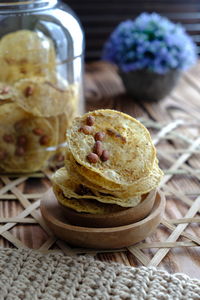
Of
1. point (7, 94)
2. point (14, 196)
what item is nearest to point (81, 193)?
point (14, 196)

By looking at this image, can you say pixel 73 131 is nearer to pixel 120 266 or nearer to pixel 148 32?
pixel 120 266

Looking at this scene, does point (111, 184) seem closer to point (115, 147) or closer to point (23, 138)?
point (115, 147)

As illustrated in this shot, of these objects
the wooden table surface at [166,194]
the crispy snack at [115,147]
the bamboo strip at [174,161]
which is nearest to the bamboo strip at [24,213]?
the wooden table surface at [166,194]

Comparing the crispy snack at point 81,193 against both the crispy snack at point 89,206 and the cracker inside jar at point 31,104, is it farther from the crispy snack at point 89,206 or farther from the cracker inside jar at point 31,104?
the cracker inside jar at point 31,104

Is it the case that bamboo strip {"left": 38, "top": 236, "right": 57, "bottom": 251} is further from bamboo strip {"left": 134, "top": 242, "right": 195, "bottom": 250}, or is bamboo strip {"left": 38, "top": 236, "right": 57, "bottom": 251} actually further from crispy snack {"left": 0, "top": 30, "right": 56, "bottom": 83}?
crispy snack {"left": 0, "top": 30, "right": 56, "bottom": 83}

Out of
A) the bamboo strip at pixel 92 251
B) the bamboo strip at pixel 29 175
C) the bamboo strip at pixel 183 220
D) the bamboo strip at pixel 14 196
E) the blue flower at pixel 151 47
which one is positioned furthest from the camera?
the blue flower at pixel 151 47

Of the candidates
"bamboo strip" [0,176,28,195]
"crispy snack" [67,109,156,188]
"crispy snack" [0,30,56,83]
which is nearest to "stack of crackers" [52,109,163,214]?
"crispy snack" [67,109,156,188]

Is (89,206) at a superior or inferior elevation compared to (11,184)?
superior

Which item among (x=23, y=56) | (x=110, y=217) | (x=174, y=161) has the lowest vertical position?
(x=174, y=161)
